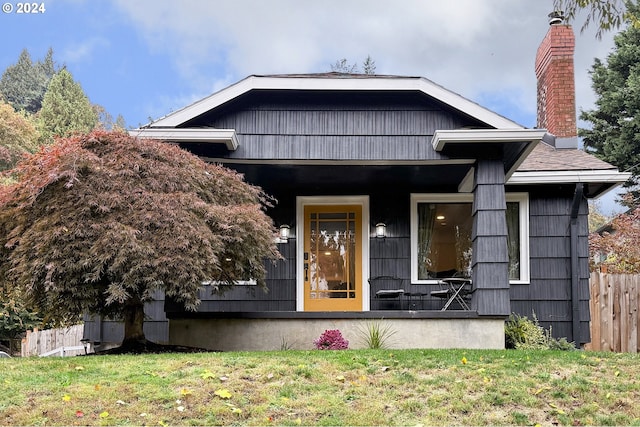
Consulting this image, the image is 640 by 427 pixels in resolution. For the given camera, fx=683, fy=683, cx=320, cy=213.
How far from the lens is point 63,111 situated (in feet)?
104

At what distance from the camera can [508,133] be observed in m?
8.62

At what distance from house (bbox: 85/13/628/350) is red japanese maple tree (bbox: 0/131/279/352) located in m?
1.30

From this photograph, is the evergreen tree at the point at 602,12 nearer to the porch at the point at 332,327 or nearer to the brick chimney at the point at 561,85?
the porch at the point at 332,327

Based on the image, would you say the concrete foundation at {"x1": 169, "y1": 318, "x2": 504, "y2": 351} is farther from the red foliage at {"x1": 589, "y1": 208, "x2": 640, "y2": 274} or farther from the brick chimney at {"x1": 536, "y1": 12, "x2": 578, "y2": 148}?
the red foliage at {"x1": 589, "y1": 208, "x2": 640, "y2": 274}

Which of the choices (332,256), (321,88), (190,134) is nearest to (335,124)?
(321,88)

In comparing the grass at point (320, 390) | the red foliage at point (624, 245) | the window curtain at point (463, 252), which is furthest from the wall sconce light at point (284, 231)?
the red foliage at point (624, 245)

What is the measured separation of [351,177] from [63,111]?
25.3m

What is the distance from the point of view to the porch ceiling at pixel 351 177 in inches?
381

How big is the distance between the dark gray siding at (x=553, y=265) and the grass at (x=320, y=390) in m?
3.82

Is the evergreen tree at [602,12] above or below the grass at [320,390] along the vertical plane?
above

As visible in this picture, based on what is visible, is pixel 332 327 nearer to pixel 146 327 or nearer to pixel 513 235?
pixel 146 327

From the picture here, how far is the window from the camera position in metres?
10.9

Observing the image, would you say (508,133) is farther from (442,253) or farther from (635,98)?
(635,98)


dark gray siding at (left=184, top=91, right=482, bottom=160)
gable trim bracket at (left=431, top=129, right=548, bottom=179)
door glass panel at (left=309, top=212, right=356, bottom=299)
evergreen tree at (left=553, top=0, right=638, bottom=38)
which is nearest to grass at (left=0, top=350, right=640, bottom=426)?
gable trim bracket at (left=431, top=129, right=548, bottom=179)
